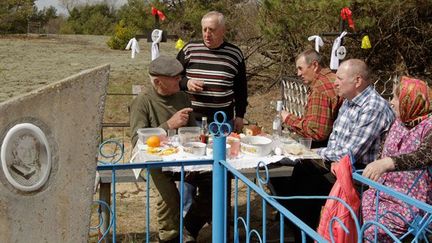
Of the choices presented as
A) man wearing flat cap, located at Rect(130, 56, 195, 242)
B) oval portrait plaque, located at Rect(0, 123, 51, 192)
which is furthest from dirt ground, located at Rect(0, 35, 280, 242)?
oval portrait plaque, located at Rect(0, 123, 51, 192)

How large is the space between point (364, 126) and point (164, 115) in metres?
1.33

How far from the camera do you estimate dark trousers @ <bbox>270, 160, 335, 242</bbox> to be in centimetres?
348

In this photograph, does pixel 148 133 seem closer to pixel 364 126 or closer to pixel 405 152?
pixel 364 126

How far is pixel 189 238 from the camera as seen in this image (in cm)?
356

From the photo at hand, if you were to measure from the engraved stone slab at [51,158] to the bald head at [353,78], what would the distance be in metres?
1.78

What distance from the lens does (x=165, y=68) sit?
3402 millimetres

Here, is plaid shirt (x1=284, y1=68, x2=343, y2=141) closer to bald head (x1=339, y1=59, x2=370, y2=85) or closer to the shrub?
bald head (x1=339, y1=59, x2=370, y2=85)

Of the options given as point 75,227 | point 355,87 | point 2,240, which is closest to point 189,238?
point 355,87

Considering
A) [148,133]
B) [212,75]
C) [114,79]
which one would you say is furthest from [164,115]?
[114,79]

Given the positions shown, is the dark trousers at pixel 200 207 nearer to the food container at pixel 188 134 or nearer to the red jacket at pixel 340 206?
the food container at pixel 188 134

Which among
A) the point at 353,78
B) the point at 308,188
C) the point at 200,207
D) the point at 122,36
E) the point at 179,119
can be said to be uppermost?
the point at 122,36

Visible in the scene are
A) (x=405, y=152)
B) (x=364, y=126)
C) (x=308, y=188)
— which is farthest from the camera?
(x=308, y=188)

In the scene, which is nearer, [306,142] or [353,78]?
[353,78]

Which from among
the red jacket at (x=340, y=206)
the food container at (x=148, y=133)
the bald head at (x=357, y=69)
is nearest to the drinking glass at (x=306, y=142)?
the bald head at (x=357, y=69)
